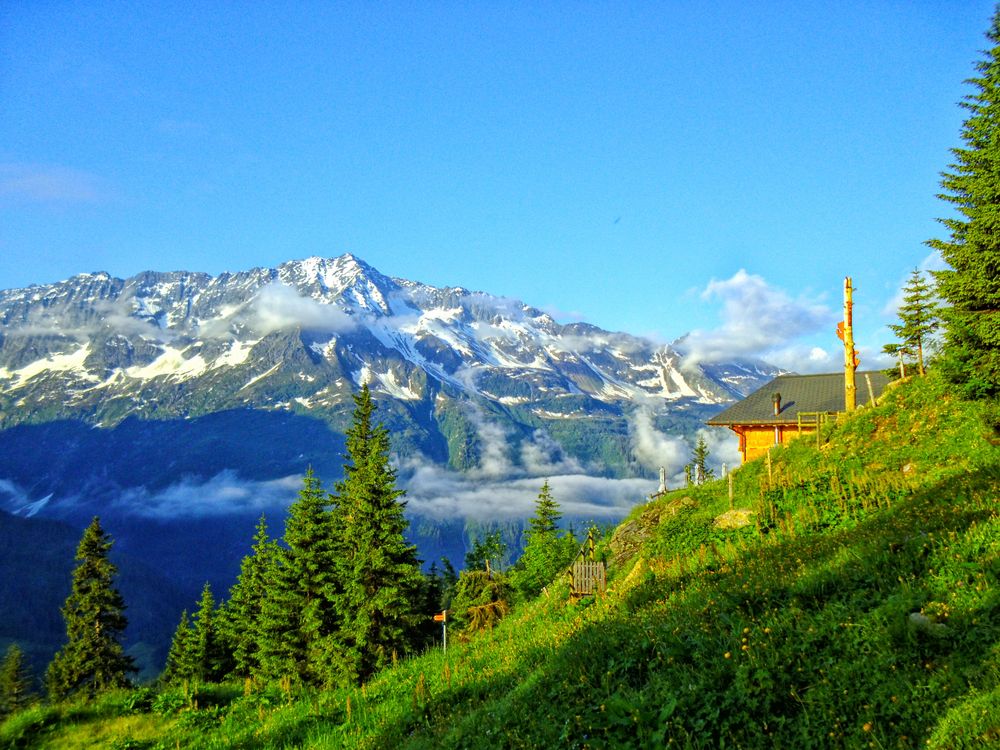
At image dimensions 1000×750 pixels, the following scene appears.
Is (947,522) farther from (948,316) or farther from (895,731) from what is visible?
(948,316)

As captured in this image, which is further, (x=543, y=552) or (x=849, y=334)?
(x=543, y=552)

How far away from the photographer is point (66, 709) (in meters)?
15.8

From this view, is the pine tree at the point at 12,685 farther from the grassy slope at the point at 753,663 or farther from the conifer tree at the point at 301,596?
the grassy slope at the point at 753,663

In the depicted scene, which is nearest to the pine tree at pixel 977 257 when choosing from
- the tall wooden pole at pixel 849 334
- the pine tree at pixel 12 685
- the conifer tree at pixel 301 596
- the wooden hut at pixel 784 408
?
the tall wooden pole at pixel 849 334

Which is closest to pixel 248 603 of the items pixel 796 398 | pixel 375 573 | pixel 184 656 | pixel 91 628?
pixel 184 656

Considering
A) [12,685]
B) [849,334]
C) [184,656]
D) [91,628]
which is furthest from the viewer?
[12,685]

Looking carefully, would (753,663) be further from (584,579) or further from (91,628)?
(91,628)

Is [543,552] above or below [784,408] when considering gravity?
below

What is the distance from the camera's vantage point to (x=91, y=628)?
46719mm

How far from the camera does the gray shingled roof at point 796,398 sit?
44.2 m

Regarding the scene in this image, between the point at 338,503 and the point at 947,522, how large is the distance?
1340 inches

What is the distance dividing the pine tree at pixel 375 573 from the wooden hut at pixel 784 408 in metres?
23.1

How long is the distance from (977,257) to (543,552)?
50.0 meters

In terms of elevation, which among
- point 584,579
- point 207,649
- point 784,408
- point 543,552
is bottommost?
point 207,649
